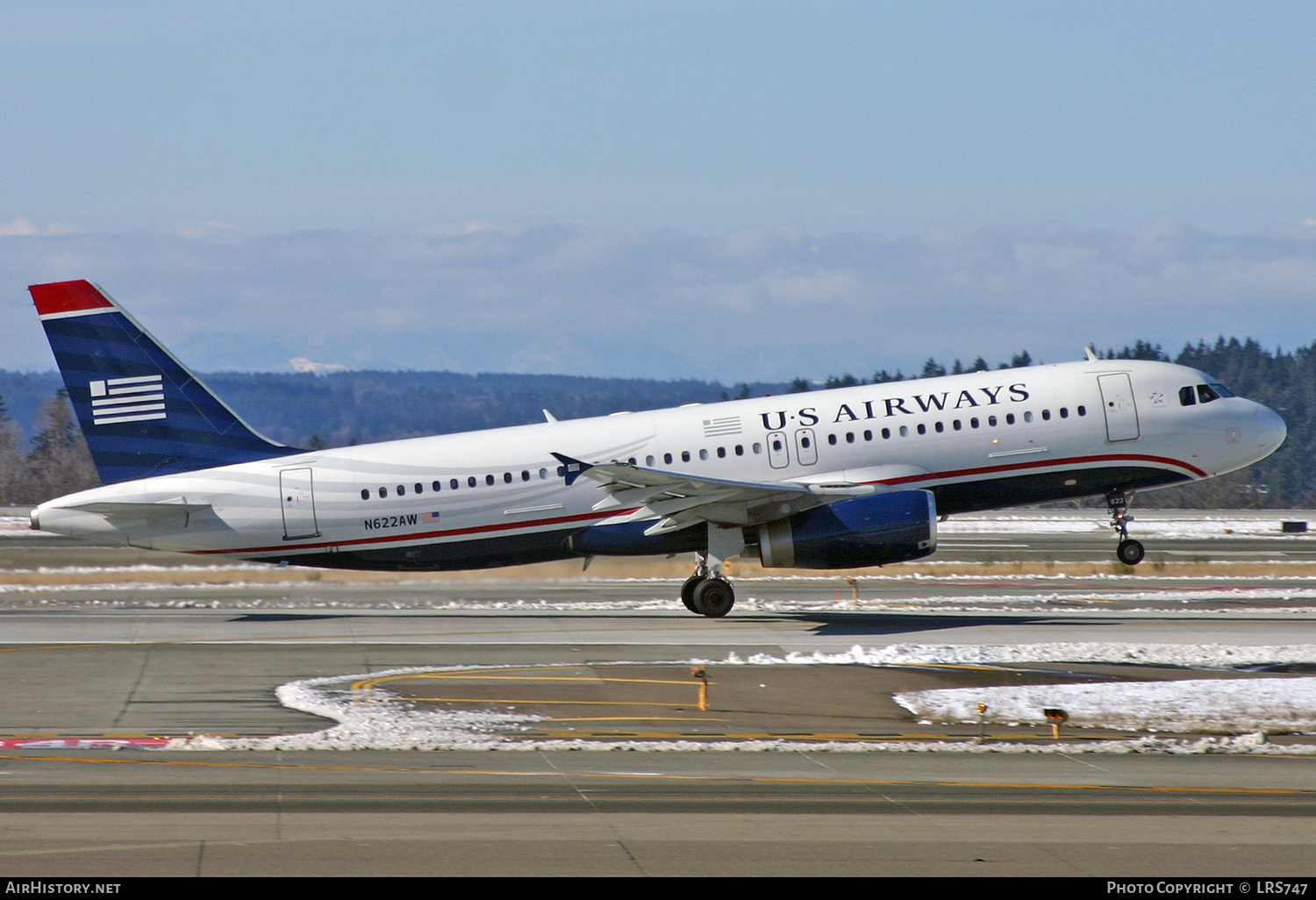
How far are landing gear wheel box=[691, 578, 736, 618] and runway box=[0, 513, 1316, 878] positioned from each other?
0.30 metres

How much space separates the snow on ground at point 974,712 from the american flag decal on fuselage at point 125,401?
1221 centimetres

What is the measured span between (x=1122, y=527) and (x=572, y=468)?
1327 cm

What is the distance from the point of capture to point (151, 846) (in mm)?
11430

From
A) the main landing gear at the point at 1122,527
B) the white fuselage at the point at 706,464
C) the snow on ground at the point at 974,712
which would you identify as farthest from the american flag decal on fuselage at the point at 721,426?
the main landing gear at the point at 1122,527

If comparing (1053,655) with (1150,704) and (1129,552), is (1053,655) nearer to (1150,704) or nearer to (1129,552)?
(1150,704)

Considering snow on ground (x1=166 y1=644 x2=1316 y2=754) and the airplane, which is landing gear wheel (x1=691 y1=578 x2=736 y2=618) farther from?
snow on ground (x1=166 y1=644 x2=1316 y2=754)

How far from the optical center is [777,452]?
1216 inches

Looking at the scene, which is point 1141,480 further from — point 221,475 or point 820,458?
point 221,475

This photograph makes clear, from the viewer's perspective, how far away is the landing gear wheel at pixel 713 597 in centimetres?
3088

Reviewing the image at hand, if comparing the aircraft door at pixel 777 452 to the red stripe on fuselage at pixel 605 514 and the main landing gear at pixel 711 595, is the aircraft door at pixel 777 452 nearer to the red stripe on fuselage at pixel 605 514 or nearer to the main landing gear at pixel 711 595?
the red stripe on fuselage at pixel 605 514

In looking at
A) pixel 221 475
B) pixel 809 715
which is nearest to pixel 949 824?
pixel 809 715

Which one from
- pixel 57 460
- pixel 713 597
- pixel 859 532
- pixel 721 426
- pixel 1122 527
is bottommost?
pixel 713 597

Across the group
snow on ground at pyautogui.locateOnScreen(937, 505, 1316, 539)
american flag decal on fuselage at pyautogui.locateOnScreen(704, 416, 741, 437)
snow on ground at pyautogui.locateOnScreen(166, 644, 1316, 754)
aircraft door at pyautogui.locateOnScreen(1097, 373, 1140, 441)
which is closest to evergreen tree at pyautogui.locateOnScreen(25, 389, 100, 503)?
snow on ground at pyautogui.locateOnScreen(937, 505, 1316, 539)

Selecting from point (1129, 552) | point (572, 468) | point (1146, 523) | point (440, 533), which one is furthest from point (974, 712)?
point (1146, 523)
